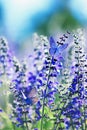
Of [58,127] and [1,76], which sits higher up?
[1,76]

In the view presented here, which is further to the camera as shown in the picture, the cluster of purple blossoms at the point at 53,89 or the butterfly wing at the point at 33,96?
the butterfly wing at the point at 33,96

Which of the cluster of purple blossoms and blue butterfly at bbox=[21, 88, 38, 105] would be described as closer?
the cluster of purple blossoms

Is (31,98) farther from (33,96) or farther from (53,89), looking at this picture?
(53,89)

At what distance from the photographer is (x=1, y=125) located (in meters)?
6.95

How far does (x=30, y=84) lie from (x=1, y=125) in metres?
0.81

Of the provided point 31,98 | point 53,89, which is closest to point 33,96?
point 31,98

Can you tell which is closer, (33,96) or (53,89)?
(53,89)

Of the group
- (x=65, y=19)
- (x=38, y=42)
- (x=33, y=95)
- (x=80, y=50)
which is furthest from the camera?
(x=65, y=19)

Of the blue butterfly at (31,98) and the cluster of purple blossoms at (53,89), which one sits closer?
the cluster of purple blossoms at (53,89)

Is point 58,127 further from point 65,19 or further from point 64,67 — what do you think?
point 65,19

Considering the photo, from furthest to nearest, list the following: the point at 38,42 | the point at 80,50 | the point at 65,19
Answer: the point at 65,19, the point at 38,42, the point at 80,50

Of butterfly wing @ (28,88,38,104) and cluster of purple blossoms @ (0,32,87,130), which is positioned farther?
butterfly wing @ (28,88,38,104)

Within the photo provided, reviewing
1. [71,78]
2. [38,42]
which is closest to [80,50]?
[71,78]

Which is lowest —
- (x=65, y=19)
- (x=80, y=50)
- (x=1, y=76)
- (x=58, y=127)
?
(x=58, y=127)
